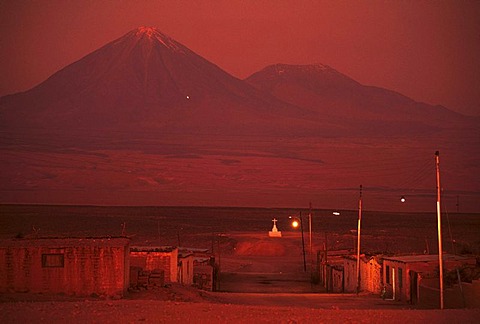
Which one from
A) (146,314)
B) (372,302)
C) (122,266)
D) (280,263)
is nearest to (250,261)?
(280,263)

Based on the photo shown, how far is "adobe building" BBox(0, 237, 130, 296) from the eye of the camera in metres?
20.0

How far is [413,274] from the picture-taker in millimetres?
24375

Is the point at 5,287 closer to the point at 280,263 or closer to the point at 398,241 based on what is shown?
the point at 280,263

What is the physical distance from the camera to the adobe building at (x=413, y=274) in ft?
76.9

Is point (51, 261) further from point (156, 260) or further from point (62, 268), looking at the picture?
point (156, 260)

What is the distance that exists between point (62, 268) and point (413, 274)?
32.7ft

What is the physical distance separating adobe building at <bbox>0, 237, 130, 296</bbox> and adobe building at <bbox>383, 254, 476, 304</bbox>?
327 inches

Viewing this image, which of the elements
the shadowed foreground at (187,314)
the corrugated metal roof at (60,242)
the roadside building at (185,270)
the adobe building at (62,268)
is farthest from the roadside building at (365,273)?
the shadowed foreground at (187,314)

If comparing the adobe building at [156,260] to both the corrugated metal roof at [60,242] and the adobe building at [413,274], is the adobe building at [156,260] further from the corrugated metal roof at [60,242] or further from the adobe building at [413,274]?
the adobe building at [413,274]

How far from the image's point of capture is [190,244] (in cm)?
5947

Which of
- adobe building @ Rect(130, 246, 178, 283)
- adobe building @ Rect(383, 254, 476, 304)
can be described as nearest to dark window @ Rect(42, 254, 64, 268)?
adobe building @ Rect(130, 246, 178, 283)

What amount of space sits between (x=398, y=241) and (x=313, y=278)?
86.4 ft

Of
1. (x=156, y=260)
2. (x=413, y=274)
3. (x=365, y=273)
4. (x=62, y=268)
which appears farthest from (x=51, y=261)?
(x=365, y=273)

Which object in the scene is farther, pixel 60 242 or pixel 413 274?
pixel 413 274
